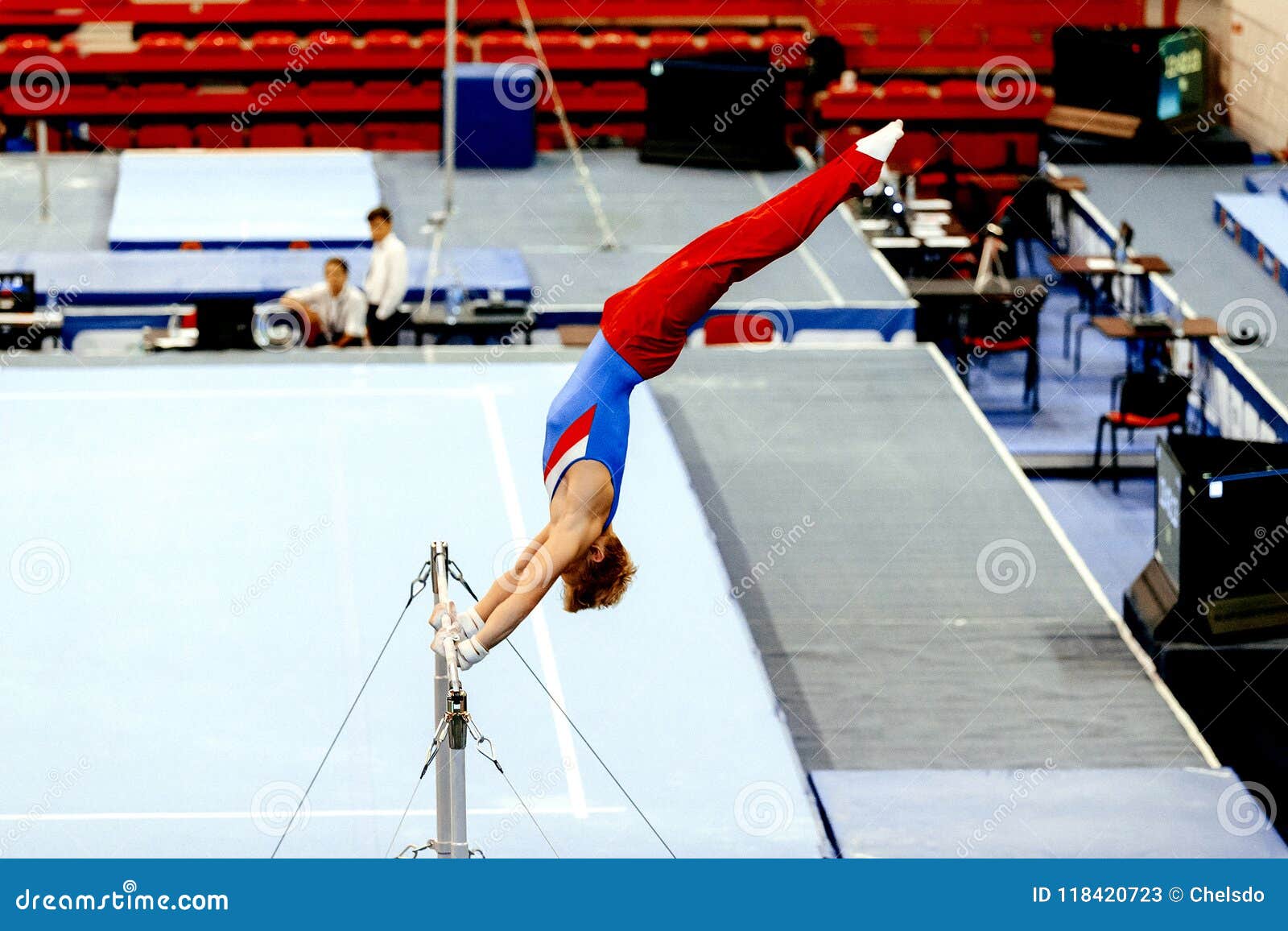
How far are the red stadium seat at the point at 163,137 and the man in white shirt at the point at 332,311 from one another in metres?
5.99

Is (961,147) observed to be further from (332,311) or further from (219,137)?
(332,311)

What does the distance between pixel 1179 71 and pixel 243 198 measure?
7546mm

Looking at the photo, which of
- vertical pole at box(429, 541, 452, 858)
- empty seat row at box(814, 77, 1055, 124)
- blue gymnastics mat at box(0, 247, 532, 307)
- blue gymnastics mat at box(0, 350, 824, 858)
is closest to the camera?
vertical pole at box(429, 541, 452, 858)

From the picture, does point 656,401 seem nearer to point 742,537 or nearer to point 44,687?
point 742,537

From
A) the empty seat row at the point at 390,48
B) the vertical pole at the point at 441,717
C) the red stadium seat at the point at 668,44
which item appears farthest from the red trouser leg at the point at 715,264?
the red stadium seat at the point at 668,44

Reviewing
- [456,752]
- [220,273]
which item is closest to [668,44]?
[220,273]

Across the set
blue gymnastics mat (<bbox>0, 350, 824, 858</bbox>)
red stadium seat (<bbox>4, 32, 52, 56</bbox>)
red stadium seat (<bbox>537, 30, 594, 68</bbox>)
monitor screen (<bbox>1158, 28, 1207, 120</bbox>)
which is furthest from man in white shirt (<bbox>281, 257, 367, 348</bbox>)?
monitor screen (<bbox>1158, 28, 1207, 120</bbox>)

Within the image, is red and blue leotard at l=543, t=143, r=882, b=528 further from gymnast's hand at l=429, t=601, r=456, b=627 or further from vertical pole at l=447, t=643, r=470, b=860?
vertical pole at l=447, t=643, r=470, b=860

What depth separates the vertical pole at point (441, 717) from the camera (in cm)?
411

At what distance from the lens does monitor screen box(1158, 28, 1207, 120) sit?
46.1 feet

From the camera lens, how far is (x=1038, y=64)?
15.6 metres

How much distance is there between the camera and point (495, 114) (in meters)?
13.7

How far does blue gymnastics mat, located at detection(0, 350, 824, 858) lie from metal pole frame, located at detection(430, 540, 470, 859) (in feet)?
2.74
